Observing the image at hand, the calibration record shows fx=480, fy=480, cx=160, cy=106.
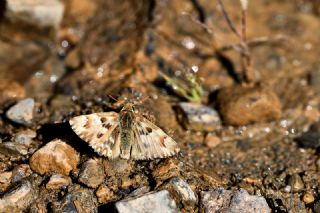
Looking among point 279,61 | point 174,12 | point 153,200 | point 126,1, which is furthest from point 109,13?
point 153,200

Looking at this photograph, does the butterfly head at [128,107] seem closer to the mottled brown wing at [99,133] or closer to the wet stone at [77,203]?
the mottled brown wing at [99,133]

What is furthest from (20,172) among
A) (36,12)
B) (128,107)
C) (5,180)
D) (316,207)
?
(316,207)

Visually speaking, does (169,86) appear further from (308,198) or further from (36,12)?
(308,198)

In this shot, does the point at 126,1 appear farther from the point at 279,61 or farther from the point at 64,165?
the point at 64,165

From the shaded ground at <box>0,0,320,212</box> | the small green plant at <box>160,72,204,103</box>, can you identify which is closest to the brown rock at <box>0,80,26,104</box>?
the shaded ground at <box>0,0,320,212</box>

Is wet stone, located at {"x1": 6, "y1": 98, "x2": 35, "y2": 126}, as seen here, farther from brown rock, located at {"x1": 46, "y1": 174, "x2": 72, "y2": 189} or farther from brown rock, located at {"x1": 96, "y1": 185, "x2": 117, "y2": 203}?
brown rock, located at {"x1": 96, "y1": 185, "x2": 117, "y2": 203}

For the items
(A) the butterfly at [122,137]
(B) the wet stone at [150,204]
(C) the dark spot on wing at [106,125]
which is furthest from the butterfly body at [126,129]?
(B) the wet stone at [150,204]
